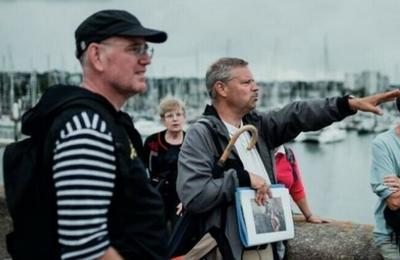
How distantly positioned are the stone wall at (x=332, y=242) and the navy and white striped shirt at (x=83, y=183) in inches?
99.4

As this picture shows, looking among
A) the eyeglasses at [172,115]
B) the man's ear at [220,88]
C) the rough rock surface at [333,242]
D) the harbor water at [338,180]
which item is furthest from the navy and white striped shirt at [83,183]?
the harbor water at [338,180]

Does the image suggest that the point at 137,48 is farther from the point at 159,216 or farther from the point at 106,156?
the point at 159,216

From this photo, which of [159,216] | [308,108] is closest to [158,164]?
[308,108]

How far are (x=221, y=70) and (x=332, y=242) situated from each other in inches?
57.3

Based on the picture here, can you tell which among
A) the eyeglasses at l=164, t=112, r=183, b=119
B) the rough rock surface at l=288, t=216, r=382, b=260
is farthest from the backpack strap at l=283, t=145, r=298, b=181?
the eyeglasses at l=164, t=112, r=183, b=119

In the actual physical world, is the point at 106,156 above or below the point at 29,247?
above

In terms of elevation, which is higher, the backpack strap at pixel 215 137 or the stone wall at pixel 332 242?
the backpack strap at pixel 215 137

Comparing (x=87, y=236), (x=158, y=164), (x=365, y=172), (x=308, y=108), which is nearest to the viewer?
(x=87, y=236)

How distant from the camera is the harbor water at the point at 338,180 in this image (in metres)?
33.4

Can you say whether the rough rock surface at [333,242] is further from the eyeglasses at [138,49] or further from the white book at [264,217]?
the eyeglasses at [138,49]

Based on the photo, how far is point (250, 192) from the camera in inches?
147

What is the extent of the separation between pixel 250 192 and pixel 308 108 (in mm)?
666

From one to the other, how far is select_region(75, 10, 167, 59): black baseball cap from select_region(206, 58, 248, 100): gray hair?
5.00ft

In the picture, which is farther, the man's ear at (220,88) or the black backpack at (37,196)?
the man's ear at (220,88)
